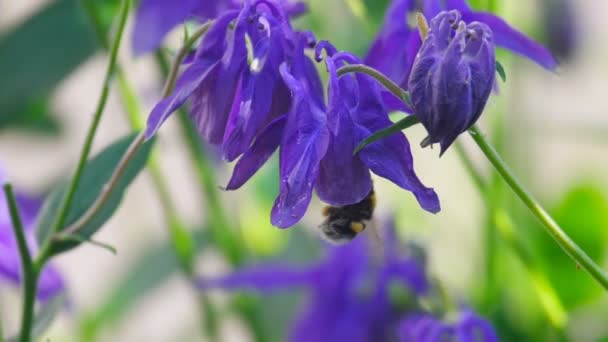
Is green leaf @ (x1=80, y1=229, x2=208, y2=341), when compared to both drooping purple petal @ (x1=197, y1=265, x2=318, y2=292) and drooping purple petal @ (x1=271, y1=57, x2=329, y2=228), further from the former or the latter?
drooping purple petal @ (x1=271, y1=57, x2=329, y2=228)

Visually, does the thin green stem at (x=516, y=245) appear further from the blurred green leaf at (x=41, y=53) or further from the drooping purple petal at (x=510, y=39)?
the blurred green leaf at (x=41, y=53)

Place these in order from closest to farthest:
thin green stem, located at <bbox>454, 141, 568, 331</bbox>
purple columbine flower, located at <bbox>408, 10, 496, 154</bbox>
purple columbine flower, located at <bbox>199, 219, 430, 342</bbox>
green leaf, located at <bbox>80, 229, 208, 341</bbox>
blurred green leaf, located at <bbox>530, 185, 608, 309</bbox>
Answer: purple columbine flower, located at <bbox>408, 10, 496, 154</bbox>
thin green stem, located at <bbox>454, 141, 568, 331</bbox>
purple columbine flower, located at <bbox>199, 219, 430, 342</bbox>
blurred green leaf, located at <bbox>530, 185, 608, 309</bbox>
green leaf, located at <bbox>80, 229, 208, 341</bbox>

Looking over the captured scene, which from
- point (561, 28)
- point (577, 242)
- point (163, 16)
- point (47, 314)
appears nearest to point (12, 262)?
point (47, 314)

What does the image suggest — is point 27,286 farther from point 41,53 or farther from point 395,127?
point 41,53

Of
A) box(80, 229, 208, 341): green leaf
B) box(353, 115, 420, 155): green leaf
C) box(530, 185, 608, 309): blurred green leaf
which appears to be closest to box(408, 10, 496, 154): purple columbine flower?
box(353, 115, 420, 155): green leaf

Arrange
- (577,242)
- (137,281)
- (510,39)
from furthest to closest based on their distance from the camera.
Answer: (137,281)
(577,242)
(510,39)

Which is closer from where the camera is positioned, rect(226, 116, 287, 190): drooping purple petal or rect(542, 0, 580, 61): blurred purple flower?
rect(226, 116, 287, 190): drooping purple petal

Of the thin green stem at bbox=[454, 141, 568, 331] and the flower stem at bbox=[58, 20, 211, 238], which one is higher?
the flower stem at bbox=[58, 20, 211, 238]

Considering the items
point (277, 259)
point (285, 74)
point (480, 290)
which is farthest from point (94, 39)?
point (285, 74)
